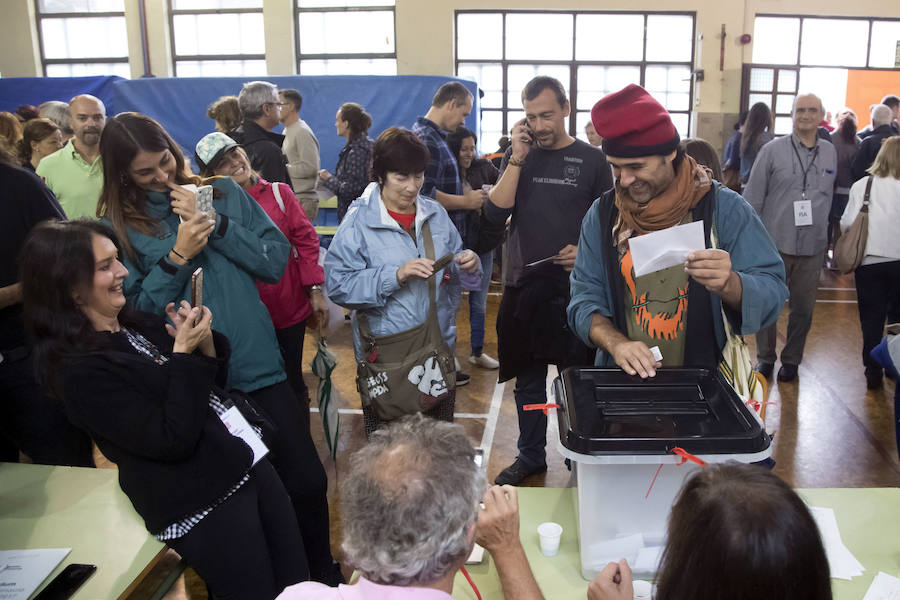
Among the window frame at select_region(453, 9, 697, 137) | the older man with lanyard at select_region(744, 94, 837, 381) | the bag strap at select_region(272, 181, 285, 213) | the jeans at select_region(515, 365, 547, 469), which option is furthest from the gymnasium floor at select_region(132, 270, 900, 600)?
the window frame at select_region(453, 9, 697, 137)

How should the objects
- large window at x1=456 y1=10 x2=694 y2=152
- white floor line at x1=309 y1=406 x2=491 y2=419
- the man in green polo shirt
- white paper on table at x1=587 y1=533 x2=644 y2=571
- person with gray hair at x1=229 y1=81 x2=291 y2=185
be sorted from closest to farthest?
white paper on table at x1=587 y1=533 x2=644 y2=571 → the man in green polo shirt → person with gray hair at x1=229 y1=81 x2=291 y2=185 → white floor line at x1=309 y1=406 x2=491 y2=419 → large window at x1=456 y1=10 x2=694 y2=152

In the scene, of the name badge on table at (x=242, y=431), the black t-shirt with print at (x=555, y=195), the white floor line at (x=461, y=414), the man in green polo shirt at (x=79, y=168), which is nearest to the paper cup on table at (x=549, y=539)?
the name badge on table at (x=242, y=431)

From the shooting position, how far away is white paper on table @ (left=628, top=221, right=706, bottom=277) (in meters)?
1.73

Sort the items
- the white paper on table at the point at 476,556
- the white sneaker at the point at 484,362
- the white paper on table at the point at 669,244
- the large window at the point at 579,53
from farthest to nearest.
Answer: the large window at the point at 579,53, the white sneaker at the point at 484,362, the white paper on table at the point at 669,244, the white paper on table at the point at 476,556

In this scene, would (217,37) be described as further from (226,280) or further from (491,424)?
(226,280)

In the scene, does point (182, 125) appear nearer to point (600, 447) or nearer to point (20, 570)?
point (20, 570)

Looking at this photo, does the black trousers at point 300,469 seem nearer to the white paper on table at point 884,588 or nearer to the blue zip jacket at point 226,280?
the blue zip jacket at point 226,280

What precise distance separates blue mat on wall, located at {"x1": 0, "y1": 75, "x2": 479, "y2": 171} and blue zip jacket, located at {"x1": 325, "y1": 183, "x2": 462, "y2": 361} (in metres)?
5.46

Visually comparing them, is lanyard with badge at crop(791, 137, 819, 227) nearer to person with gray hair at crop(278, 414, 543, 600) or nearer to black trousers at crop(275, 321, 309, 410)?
black trousers at crop(275, 321, 309, 410)

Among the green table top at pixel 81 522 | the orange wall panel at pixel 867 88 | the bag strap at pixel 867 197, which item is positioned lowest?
the green table top at pixel 81 522

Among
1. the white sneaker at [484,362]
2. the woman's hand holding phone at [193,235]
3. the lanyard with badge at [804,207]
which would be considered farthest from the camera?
the white sneaker at [484,362]

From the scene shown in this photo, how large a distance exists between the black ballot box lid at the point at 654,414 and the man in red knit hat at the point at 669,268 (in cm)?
6

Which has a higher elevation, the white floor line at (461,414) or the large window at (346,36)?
the large window at (346,36)

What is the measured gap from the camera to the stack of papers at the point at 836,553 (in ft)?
4.92
